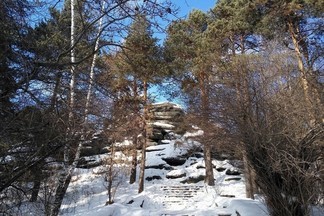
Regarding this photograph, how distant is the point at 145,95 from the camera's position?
16.5 meters

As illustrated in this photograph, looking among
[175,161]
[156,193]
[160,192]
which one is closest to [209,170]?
[160,192]

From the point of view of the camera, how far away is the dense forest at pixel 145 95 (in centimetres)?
253

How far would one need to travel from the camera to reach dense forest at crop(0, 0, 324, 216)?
8.31ft

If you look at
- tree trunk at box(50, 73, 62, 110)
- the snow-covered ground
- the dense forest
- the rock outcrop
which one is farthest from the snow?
tree trunk at box(50, 73, 62, 110)

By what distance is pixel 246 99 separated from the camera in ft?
23.5

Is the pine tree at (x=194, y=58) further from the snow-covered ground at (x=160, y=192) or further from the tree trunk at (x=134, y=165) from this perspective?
the tree trunk at (x=134, y=165)

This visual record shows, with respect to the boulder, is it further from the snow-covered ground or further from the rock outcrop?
the rock outcrop

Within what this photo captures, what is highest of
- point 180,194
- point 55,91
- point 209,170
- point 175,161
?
point 55,91

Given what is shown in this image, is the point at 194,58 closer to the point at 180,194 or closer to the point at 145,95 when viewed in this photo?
the point at 145,95

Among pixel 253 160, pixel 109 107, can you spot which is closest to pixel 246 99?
pixel 253 160

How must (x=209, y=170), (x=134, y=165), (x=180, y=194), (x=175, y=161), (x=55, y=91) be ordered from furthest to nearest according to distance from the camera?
(x=175, y=161), (x=134, y=165), (x=209, y=170), (x=180, y=194), (x=55, y=91)

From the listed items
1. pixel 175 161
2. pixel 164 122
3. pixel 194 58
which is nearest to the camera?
pixel 194 58

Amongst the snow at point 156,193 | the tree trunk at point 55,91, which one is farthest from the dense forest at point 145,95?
the snow at point 156,193

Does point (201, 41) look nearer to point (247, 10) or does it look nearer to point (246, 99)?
point (247, 10)
